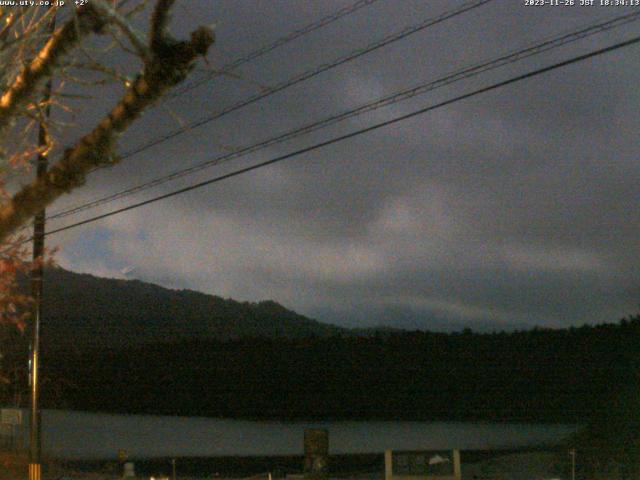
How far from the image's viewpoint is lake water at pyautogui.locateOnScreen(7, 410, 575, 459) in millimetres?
39469

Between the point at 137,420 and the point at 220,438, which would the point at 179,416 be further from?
the point at 220,438

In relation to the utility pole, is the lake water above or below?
below

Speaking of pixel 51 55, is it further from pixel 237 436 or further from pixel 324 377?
pixel 324 377

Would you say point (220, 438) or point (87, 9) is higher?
point (87, 9)

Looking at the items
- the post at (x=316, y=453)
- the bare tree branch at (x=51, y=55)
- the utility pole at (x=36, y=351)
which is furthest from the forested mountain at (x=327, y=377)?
the bare tree branch at (x=51, y=55)

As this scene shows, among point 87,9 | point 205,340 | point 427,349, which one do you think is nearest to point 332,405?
point 427,349

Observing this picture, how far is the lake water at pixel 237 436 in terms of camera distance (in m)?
39.5

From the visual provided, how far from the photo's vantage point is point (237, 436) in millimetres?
46625

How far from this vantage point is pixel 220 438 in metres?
45.5

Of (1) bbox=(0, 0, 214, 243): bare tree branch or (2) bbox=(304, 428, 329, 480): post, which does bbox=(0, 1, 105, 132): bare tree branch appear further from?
(2) bbox=(304, 428, 329, 480): post

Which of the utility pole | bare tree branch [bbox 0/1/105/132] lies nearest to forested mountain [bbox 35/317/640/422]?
the utility pole

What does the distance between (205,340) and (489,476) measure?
1664 inches

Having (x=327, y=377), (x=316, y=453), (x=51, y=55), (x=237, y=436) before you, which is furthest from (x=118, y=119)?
(x=327, y=377)

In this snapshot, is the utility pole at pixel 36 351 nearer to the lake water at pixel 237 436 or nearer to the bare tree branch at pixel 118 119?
the bare tree branch at pixel 118 119
